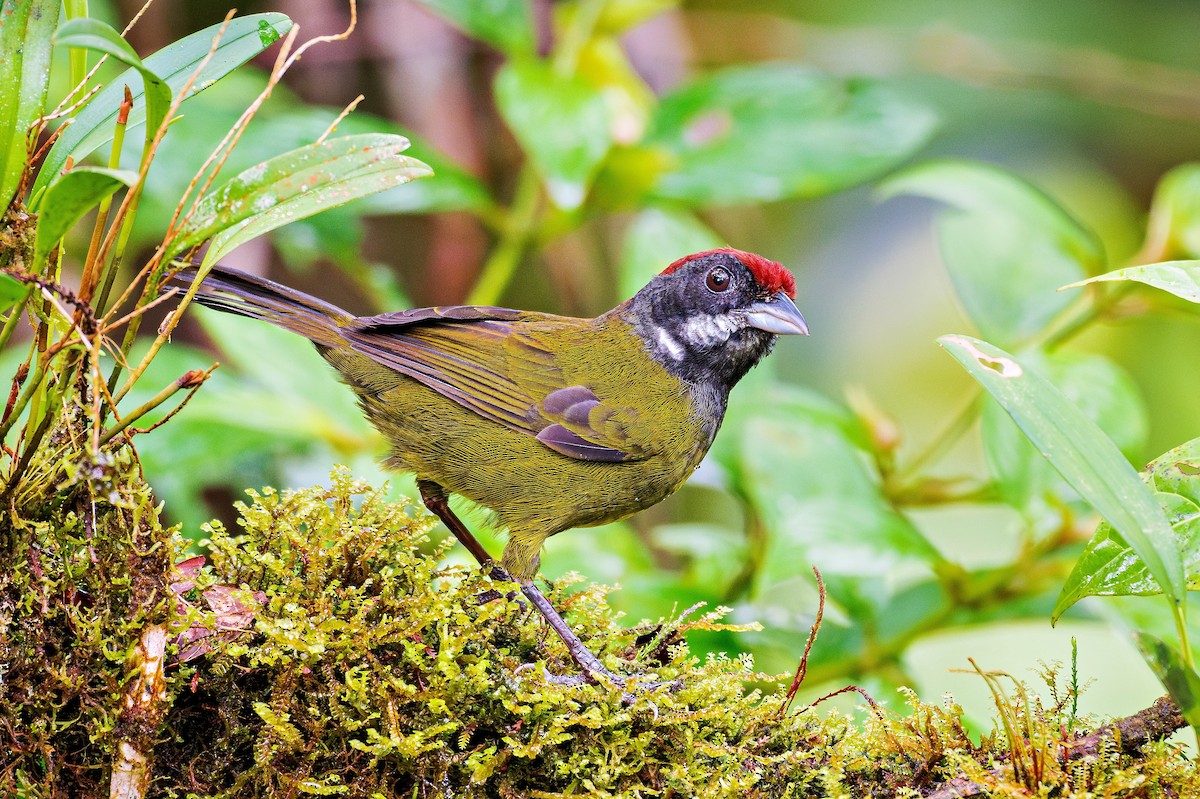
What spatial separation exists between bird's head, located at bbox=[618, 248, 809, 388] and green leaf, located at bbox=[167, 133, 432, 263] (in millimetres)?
1420

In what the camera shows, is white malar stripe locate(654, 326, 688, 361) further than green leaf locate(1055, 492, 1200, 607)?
Yes

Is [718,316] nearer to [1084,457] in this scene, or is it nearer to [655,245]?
[655,245]

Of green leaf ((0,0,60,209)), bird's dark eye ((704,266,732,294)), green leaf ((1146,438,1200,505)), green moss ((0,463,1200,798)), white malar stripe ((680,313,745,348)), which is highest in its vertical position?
green leaf ((0,0,60,209))

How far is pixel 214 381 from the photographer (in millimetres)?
3467

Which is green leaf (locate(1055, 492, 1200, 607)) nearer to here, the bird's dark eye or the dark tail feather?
the bird's dark eye

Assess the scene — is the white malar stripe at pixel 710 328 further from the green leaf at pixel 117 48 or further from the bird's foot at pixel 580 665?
the green leaf at pixel 117 48

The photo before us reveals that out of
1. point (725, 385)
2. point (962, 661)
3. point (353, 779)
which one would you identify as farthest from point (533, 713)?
point (962, 661)

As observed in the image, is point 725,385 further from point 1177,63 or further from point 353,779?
point 1177,63

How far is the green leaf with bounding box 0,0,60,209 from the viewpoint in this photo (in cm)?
157

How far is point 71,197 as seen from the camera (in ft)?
4.62

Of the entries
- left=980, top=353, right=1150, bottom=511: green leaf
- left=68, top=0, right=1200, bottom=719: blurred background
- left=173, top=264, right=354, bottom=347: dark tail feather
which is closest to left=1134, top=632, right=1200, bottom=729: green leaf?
left=68, top=0, right=1200, bottom=719: blurred background

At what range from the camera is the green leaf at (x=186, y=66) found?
167 cm

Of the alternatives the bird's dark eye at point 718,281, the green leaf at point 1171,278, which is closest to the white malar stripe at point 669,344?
the bird's dark eye at point 718,281

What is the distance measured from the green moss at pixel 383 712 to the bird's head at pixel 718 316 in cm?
123
